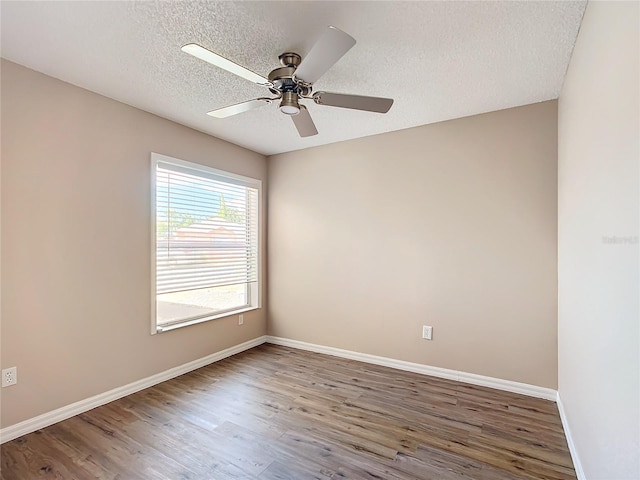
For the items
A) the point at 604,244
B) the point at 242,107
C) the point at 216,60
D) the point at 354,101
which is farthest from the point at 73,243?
the point at 604,244

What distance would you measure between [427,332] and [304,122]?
2288 mm

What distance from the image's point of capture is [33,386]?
2211 mm

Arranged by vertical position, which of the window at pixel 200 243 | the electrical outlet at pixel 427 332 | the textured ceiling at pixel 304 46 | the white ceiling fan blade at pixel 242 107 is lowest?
the electrical outlet at pixel 427 332

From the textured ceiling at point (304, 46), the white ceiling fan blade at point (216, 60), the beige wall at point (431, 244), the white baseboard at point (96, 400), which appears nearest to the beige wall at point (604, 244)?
the textured ceiling at point (304, 46)

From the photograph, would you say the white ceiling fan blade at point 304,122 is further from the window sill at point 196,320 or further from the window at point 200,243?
the window sill at point 196,320

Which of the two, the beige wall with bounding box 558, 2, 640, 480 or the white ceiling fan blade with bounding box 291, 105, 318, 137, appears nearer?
the beige wall with bounding box 558, 2, 640, 480

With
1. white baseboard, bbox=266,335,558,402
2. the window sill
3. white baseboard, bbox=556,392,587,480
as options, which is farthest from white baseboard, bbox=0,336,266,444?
white baseboard, bbox=556,392,587,480

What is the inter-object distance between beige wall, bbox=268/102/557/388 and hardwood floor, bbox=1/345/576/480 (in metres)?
0.50

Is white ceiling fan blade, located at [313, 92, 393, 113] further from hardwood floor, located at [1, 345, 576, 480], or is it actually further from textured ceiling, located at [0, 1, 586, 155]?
hardwood floor, located at [1, 345, 576, 480]

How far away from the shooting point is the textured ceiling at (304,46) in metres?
1.66

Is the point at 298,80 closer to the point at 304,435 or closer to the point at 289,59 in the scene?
the point at 289,59

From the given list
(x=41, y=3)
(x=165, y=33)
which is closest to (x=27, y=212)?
(x=41, y=3)

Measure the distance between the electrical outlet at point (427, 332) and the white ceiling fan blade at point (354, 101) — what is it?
84.4 inches

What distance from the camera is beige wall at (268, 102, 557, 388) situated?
107 inches
